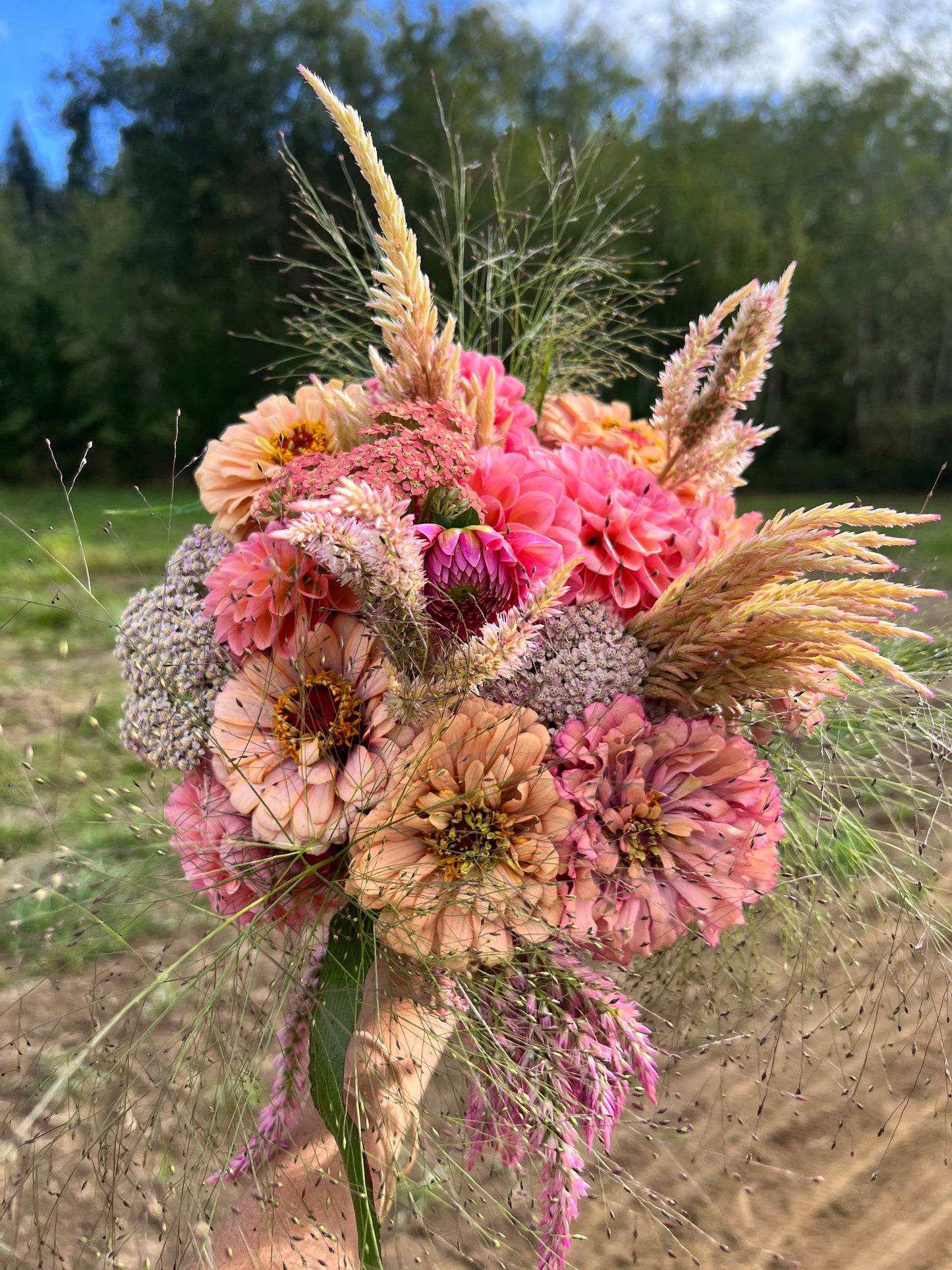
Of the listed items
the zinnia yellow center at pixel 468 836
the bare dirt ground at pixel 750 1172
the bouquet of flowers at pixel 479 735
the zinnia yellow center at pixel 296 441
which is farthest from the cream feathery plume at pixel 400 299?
the bare dirt ground at pixel 750 1172

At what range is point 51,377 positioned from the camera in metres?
14.6

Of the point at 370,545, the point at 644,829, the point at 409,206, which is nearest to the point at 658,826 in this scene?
the point at 644,829

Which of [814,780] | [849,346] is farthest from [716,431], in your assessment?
[849,346]

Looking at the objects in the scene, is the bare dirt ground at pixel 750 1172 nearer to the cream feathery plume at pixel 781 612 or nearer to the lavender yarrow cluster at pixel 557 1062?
the lavender yarrow cluster at pixel 557 1062

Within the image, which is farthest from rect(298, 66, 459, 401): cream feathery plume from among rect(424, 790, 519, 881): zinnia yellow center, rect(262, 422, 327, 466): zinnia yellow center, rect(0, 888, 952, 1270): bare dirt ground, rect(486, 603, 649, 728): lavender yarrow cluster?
rect(0, 888, 952, 1270): bare dirt ground

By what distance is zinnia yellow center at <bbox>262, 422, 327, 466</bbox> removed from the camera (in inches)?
39.7

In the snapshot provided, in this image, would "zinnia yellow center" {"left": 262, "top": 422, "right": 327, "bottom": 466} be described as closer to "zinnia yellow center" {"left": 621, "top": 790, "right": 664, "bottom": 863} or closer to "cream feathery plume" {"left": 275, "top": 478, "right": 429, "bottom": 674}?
"cream feathery plume" {"left": 275, "top": 478, "right": 429, "bottom": 674}

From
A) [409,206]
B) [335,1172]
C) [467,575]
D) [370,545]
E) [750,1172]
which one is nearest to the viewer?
[370,545]

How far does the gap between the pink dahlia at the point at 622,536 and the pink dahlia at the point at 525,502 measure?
0.02m

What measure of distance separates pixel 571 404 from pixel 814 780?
24.1 inches

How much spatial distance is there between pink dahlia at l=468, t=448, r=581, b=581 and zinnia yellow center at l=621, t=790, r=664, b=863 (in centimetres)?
24

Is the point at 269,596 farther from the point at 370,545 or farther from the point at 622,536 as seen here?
the point at 622,536

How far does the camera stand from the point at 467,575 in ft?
2.51

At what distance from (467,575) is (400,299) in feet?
0.84
